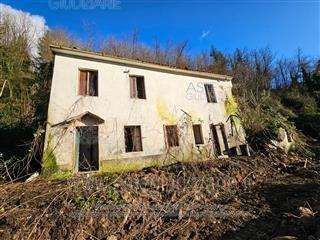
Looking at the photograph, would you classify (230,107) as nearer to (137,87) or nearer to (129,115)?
(137,87)

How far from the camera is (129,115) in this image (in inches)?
542

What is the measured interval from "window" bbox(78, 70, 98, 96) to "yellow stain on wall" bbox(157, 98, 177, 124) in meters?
3.56

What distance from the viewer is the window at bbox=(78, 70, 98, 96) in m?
13.2

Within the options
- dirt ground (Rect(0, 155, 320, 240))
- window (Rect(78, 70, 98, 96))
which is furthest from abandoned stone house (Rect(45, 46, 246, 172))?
dirt ground (Rect(0, 155, 320, 240))

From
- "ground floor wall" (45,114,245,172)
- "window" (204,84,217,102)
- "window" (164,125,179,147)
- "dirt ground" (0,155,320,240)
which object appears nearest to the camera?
"dirt ground" (0,155,320,240)

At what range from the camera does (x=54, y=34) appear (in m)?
27.6

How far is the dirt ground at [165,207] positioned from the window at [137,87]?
5.09 metres

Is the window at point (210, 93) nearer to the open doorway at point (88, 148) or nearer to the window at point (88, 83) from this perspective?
the window at point (88, 83)

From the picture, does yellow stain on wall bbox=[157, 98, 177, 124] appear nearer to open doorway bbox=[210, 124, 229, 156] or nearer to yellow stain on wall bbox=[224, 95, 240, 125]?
open doorway bbox=[210, 124, 229, 156]

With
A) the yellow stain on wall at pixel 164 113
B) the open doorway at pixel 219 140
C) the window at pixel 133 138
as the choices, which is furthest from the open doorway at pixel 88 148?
the open doorway at pixel 219 140

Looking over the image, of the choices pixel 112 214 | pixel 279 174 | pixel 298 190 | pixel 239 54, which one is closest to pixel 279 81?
pixel 239 54

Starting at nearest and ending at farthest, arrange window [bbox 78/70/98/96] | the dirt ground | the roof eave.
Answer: the dirt ground < the roof eave < window [bbox 78/70/98/96]

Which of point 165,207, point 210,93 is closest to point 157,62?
point 210,93

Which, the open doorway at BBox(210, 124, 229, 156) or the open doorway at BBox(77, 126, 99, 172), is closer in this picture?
the open doorway at BBox(77, 126, 99, 172)
